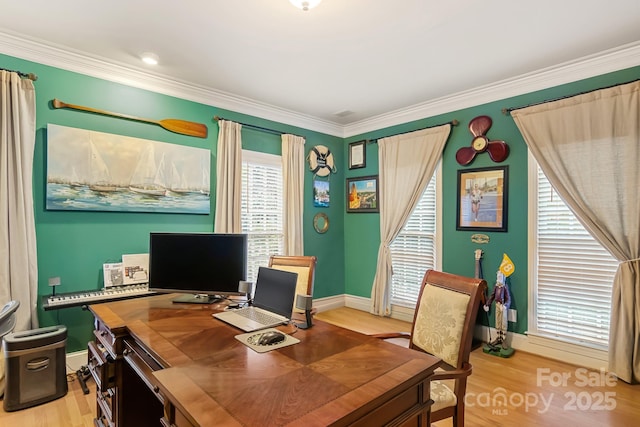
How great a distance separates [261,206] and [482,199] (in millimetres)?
2598

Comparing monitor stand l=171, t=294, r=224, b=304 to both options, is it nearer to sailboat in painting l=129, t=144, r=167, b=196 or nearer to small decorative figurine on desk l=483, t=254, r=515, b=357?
sailboat in painting l=129, t=144, r=167, b=196

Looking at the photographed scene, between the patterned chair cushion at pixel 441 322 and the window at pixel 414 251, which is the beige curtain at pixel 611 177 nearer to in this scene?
the window at pixel 414 251

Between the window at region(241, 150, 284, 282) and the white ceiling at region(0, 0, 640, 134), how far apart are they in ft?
3.02

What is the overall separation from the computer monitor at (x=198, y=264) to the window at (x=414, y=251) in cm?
272

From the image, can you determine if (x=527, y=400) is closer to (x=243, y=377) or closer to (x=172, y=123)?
(x=243, y=377)

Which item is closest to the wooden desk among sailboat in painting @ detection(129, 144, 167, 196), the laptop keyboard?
the laptop keyboard

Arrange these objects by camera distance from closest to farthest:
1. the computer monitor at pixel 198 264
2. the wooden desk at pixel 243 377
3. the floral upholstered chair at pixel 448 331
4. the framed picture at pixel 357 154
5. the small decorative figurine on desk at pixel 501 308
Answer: the wooden desk at pixel 243 377, the floral upholstered chair at pixel 448 331, the computer monitor at pixel 198 264, the small decorative figurine on desk at pixel 501 308, the framed picture at pixel 357 154

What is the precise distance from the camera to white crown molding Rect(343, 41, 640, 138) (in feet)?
9.27

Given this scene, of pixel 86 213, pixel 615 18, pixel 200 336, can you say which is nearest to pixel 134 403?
pixel 200 336

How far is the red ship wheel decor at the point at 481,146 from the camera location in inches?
139

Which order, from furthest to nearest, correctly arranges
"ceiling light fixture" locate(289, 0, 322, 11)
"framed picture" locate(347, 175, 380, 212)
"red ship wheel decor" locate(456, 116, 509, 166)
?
"framed picture" locate(347, 175, 380, 212), "red ship wheel decor" locate(456, 116, 509, 166), "ceiling light fixture" locate(289, 0, 322, 11)

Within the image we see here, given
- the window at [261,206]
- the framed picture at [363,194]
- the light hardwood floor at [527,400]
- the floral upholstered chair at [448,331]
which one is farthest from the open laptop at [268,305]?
the framed picture at [363,194]

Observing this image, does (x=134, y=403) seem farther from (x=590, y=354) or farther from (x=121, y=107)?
(x=590, y=354)

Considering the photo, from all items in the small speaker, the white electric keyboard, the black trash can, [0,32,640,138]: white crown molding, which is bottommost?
the black trash can
